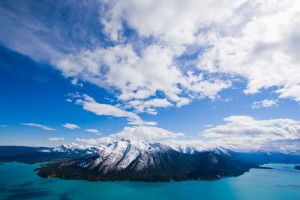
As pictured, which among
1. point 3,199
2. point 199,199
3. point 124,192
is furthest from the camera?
point 124,192

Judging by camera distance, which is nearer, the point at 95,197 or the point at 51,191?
the point at 95,197

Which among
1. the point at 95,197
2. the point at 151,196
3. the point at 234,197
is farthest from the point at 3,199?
the point at 234,197

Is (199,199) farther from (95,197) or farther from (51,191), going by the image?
(51,191)

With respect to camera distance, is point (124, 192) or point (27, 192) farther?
point (124, 192)

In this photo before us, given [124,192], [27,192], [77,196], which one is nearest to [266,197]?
[124,192]

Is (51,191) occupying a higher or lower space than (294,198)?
higher

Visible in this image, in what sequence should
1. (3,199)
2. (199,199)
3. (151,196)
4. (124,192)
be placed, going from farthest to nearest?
(124,192), (151,196), (199,199), (3,199)

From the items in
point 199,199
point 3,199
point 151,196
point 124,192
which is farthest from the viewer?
point 124,192

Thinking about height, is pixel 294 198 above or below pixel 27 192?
below

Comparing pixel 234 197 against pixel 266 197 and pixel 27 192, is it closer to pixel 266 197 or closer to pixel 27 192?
pixel 266 197
